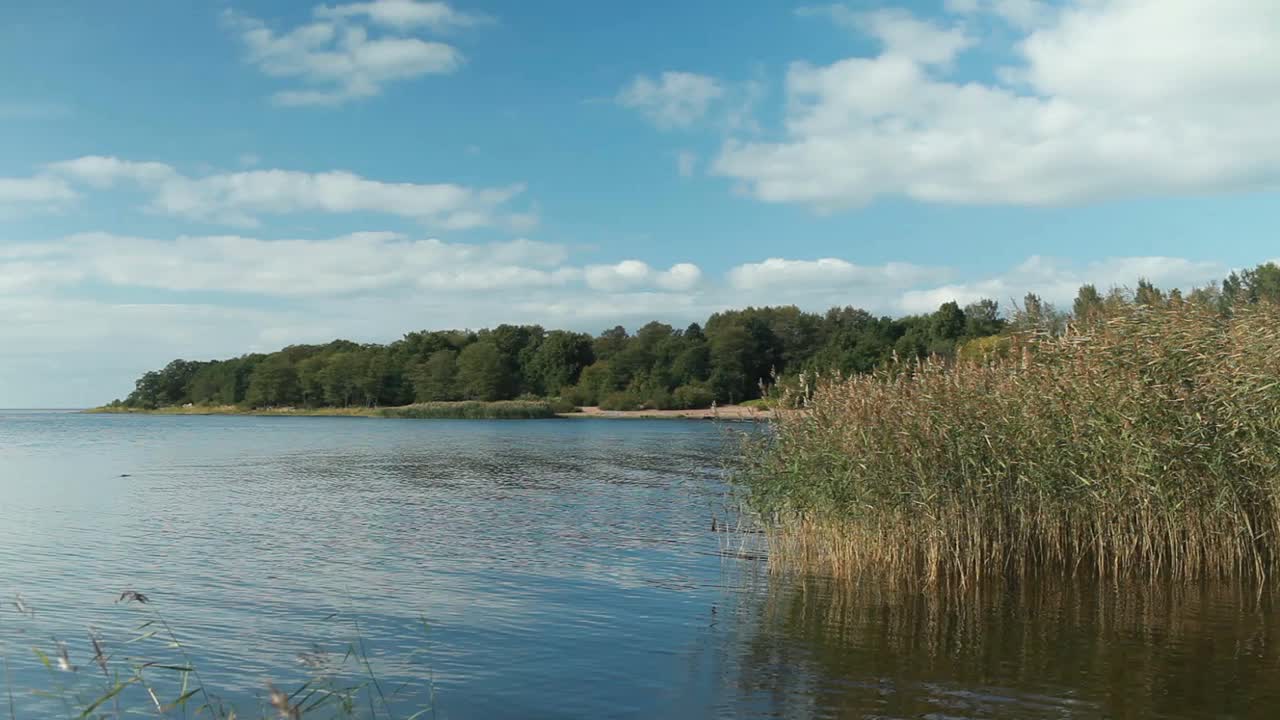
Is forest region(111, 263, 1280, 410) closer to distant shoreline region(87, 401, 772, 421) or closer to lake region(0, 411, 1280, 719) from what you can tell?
distant shoreline region(87, 401, 772, 421)

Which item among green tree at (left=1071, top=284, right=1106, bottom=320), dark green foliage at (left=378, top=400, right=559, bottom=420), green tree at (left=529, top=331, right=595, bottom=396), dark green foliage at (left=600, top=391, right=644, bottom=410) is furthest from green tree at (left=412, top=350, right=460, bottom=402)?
green tree at (left=1071, top=284, right=1106, bottom=320)

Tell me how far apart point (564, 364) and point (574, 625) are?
438ft

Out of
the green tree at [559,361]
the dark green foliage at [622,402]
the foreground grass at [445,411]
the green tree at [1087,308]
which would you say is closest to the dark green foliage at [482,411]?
the foreground grass at [445,411]

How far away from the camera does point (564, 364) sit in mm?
147250

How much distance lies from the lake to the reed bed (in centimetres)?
78

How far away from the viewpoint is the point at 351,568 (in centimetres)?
1839

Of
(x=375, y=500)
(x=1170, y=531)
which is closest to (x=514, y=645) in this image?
(x=1170, y=531)

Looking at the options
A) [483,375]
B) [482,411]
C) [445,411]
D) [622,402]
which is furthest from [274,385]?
[622,402]

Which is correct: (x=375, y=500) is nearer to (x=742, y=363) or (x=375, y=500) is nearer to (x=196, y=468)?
(x=196, y=468)

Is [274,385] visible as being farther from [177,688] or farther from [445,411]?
[177,688]

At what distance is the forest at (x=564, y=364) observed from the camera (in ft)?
422

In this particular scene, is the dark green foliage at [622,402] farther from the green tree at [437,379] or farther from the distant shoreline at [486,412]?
the green tree at [437,379]

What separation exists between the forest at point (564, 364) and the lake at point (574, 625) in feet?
312

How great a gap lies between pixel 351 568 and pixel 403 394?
437 feet
